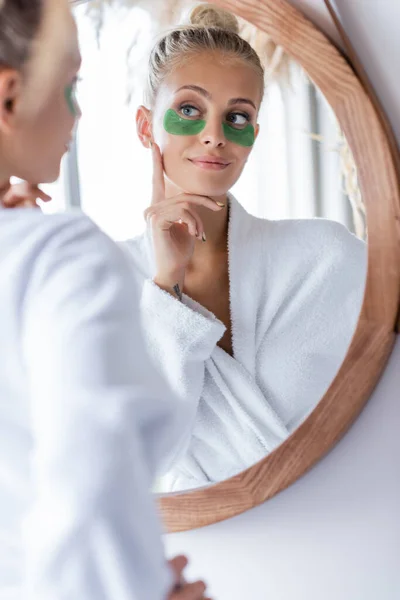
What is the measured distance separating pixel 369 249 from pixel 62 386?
0.37 metres

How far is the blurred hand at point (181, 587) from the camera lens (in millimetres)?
Result: 494

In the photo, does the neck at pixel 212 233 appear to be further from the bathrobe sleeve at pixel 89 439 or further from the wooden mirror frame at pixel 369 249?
the bathrobe sleeve at pixel 89 439

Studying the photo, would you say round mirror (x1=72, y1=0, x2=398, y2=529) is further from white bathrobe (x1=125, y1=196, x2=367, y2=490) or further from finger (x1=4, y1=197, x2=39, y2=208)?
finger (x1=4, y1=197, x2=39, y2=208)

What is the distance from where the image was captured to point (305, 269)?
713 mm

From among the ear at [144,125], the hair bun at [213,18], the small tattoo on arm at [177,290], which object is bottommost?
the small tattoo on arm at [177,290]

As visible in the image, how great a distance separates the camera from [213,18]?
745 millimetres

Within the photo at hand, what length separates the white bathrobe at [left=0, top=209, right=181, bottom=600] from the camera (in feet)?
1.26

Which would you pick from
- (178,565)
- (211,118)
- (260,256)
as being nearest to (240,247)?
(260,256)

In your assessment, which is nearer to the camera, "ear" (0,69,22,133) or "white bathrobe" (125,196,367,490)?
"ear" (0,69,22,133)

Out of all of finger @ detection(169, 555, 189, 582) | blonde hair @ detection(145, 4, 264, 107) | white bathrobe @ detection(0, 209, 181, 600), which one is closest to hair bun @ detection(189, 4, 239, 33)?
blonde hair @ detection(145, 4, 264, 107)

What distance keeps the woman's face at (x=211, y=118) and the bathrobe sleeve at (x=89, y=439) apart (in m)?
0.33

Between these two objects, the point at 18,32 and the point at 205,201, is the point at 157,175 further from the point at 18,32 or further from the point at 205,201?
the point at 18,32

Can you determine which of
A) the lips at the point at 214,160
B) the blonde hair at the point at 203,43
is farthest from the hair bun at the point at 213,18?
the lips at the point at 214,160

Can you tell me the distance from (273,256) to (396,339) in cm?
14
